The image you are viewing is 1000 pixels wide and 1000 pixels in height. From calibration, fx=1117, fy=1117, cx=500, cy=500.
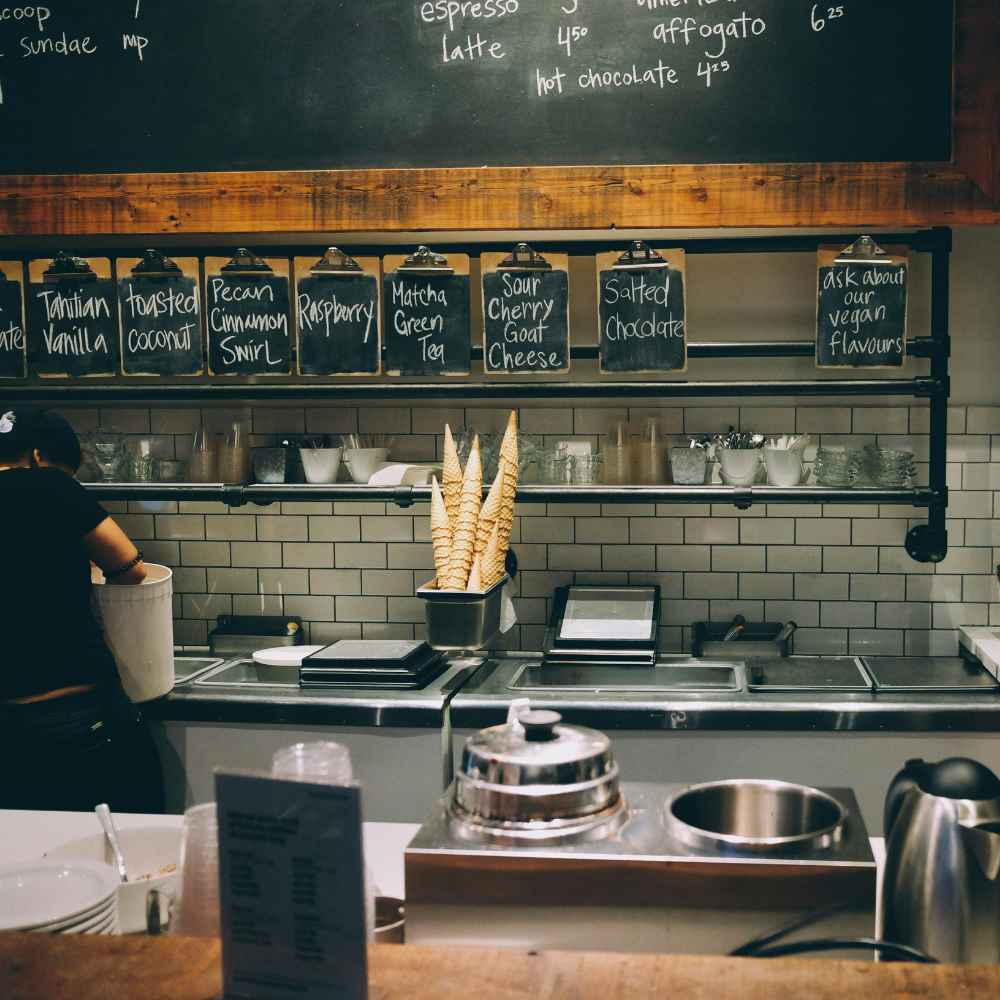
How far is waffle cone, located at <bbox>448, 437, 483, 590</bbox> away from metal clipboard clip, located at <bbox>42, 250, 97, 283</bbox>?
4.78ft

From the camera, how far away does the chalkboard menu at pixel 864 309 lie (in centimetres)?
331

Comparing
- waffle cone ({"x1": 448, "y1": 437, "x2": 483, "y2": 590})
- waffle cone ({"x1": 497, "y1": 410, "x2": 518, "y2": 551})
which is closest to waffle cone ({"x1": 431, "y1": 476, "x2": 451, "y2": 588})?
waffle cone ({"x1": 448, "y1": 437, "x2": 483, "y2": 590})

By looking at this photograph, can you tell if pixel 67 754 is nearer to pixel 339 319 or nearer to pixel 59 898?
pixel 339 319

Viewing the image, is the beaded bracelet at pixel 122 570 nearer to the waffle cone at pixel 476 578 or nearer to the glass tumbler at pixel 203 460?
the glass tumbler at pixel 203 460

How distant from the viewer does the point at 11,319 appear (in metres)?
3.64

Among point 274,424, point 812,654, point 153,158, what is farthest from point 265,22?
point 812,654

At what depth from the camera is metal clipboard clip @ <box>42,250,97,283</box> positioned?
138 inches

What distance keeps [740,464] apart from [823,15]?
Result: 130cm

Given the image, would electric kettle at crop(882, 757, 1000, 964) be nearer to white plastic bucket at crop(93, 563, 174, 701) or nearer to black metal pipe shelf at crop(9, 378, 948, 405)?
black metal pipe shelf at crop(9, 378, 948, 405)

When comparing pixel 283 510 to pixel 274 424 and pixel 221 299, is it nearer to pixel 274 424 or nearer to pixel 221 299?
pixel 274 424

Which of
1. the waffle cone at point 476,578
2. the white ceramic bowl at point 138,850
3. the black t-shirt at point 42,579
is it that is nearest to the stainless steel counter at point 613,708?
the black t-shirt at point 42,579

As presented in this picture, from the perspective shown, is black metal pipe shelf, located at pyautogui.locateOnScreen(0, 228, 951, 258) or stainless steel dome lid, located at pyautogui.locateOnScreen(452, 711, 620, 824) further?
black metal pipe shelf, located at pyautogui.locateOnScreen(0, 228, 951, 258)

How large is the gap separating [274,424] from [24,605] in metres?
1.22

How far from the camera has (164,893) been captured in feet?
4.35
